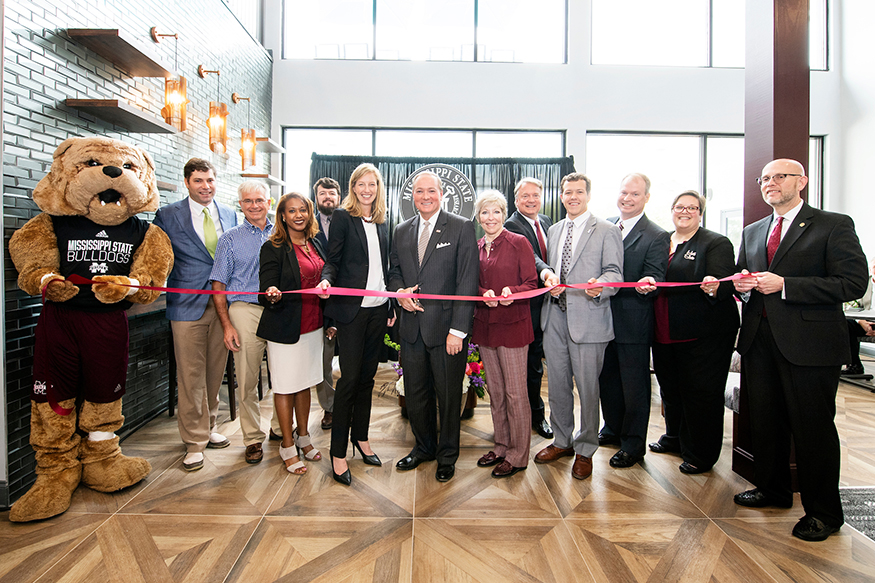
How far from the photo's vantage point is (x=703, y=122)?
6.52 metres

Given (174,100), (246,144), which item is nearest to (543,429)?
(174,100)

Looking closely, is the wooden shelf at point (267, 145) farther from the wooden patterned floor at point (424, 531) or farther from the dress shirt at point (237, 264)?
the wooden patterned floor at point (424, 531)

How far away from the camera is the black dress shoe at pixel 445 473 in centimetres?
258

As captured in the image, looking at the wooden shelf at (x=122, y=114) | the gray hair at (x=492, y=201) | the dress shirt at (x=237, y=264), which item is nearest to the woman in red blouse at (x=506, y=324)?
the gray hair at (x=492, y=201)

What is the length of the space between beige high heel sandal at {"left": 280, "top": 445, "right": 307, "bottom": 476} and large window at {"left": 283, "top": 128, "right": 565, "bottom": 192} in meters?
4.69

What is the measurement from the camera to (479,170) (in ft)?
21.3

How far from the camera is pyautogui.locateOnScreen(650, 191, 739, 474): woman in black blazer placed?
2602mm

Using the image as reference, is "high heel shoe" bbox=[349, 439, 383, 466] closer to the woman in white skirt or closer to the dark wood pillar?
the woman in white skirt

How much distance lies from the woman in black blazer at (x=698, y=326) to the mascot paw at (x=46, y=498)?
3405 millimetres

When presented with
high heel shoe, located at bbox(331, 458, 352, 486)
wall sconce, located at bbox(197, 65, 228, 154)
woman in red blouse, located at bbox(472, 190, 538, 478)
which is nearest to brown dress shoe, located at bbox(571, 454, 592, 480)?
woman in red blouse, located at bbox(472, 190, 538, 478)

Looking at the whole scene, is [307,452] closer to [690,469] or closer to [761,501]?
[690,469]

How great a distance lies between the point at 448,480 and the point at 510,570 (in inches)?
31.2

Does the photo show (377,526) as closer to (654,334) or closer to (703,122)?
(654,334)

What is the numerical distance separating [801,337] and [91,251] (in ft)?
11.7
